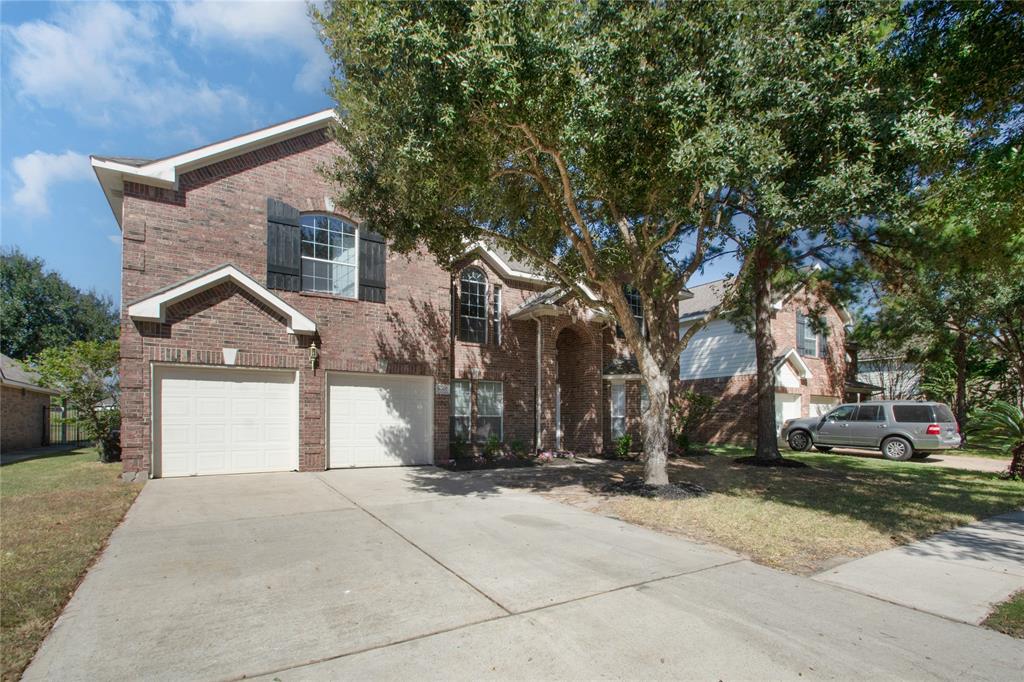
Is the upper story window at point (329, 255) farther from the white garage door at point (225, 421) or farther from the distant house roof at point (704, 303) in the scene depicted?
the distant house roof at point (704, 303)

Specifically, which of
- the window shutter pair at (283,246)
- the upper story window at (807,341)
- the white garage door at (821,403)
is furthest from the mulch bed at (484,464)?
the white garage door at (821,403)

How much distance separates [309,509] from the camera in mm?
8203

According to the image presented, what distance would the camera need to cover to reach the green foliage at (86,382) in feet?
44.2

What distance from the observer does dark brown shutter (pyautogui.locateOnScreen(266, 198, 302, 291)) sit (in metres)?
11.9

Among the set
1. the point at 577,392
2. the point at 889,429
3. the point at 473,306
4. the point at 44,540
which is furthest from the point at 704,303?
the point at 44,540

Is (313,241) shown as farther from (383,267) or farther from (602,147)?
(602,147)

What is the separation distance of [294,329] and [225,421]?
2.45m

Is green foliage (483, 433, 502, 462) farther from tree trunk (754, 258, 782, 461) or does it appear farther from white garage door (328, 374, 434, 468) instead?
tree trunk (754, 258, 782, 461)

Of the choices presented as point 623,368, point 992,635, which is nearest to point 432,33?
point 992,635

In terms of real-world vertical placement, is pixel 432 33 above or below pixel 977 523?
above

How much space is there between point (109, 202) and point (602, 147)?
11.3 m

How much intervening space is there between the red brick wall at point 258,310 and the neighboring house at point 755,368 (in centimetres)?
1147

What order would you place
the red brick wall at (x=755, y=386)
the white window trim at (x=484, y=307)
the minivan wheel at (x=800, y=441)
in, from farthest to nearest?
1. the red brick wall at (x=755, y=386)
2. the minivan wheel at (x=800, y=441)
3. the white window trim at (x=484, y=307)

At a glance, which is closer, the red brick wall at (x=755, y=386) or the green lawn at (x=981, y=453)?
the green lawn at (x=981, y=453)
